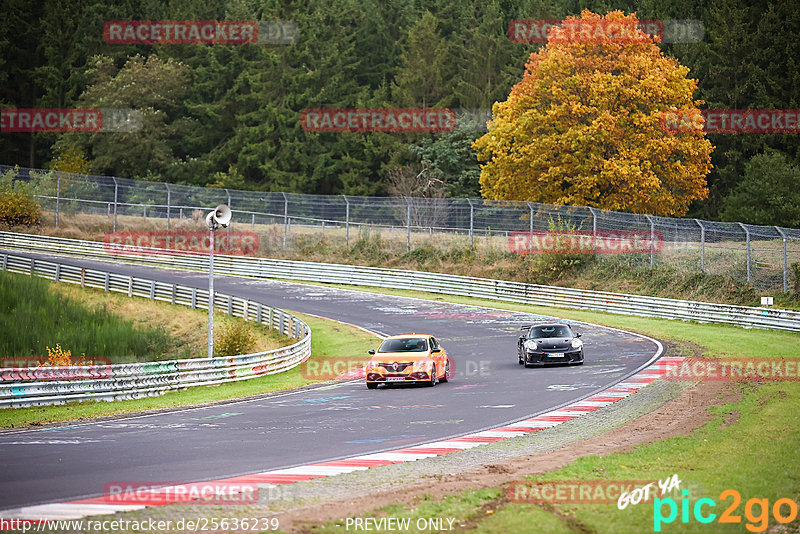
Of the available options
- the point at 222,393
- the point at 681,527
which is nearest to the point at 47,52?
the point at 222,393

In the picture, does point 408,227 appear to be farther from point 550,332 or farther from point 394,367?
point 394,367

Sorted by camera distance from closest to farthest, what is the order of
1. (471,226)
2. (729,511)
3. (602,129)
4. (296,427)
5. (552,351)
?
Answer: (729,511), (296,427), (552,351), (602,129), (471,226)

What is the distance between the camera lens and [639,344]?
30.7 m

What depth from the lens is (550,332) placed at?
89.2 ft

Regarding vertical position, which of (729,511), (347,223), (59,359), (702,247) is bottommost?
(59,359)

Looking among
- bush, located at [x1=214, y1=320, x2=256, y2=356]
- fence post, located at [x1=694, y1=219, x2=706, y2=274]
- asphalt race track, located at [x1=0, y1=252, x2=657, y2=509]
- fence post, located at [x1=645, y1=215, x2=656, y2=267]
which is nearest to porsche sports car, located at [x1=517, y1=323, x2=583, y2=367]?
asphalt race track, located at [x1=0, y1=252, x2=657, y2=509]

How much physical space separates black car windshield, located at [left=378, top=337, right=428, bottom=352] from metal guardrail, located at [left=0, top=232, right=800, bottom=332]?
56.1 ft

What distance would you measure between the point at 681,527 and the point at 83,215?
5782cm

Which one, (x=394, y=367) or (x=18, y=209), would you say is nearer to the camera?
(x=394, y=367)

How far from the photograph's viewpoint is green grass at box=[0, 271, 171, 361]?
101ft

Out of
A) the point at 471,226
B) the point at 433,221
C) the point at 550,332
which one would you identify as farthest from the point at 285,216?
the point at 550,332

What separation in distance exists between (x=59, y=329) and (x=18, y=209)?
29.8 meters

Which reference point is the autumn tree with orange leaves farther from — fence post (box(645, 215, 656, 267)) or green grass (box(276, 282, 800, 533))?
green grass (box(276, 282, 800, 533))

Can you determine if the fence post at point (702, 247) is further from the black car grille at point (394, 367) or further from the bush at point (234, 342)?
the black car grille at point (394, 367)
